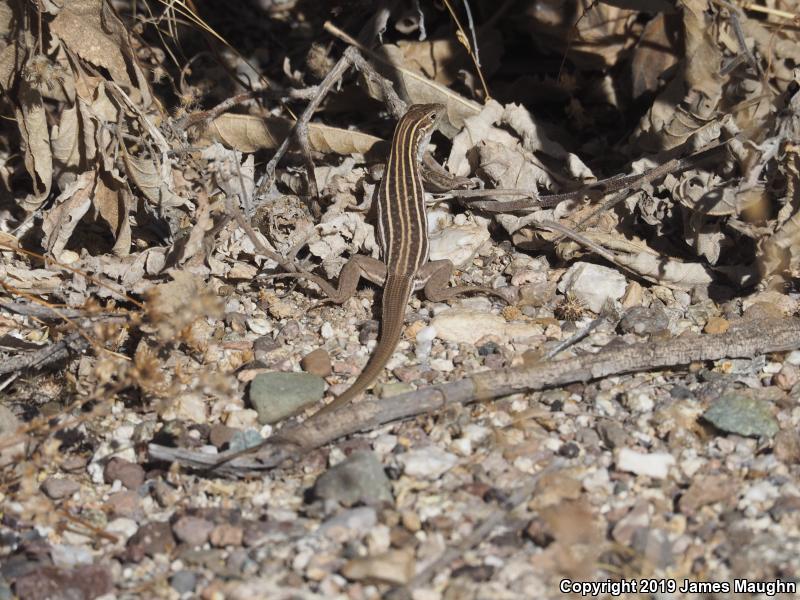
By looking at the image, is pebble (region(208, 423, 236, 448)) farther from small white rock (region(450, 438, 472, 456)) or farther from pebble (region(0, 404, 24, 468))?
small white rock (region(450, 438, 472, 456))

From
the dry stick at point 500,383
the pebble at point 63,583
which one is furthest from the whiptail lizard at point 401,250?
the pebble at point 63,583

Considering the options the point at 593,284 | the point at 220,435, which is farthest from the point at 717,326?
the point at 220,435

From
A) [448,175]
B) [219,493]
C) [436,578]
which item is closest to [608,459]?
[436,578]

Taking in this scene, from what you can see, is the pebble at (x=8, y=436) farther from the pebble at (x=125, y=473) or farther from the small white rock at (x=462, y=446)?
the small white rock at (x=462, y=446)

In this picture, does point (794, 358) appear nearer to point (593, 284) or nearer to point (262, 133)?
point (593, 284)

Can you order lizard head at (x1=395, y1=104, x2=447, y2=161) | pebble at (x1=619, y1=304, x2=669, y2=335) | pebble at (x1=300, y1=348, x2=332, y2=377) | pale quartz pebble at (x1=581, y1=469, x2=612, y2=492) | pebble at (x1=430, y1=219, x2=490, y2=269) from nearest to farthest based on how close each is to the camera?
pale quartz pebble at (x1=581, y1=469, x2=612, y2=492) → pebble at (x1=300, y1=348, x2=332, y2=377) → pebble at (x1=619, y1=304, x2=669, y2=335) → pebble at (x1=430, y1=219, x2=490, y2=269) → lizard head at (x1=395, y1=104, x2=447, y2=161)

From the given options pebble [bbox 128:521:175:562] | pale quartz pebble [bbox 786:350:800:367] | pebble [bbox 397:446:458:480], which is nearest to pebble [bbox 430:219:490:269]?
pebble [bbox 397:446:458:480]

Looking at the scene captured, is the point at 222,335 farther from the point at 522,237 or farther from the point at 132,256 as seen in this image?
the point at 522,237
